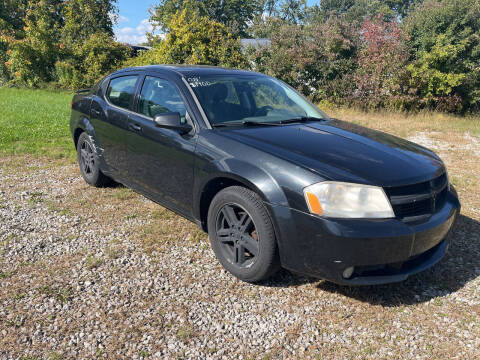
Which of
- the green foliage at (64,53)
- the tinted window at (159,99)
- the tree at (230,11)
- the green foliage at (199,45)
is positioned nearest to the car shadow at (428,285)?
the tinted window at (159,99)

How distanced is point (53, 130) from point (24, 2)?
28.4m

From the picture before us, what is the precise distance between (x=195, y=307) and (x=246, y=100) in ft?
6.45

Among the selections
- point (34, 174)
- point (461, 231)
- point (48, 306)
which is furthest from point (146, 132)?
point (461, 231)

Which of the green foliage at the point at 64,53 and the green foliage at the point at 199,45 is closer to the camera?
the green foliage at the point at 199,45

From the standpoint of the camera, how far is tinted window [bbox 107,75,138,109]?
13.8ft

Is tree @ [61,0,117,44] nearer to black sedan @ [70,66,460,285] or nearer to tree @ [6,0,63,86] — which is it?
tree @ [6,0,63,86]

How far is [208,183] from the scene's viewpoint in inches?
125

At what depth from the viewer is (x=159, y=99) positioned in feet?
12.5

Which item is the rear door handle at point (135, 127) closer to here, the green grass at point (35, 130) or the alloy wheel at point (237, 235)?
the alloy wheel at point (237, 235)

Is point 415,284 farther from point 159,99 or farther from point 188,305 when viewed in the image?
point 159,99

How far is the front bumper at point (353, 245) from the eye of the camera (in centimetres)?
246

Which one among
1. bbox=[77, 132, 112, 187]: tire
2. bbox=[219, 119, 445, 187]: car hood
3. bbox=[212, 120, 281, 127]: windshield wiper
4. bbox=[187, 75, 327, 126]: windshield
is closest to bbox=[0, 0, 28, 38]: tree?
bbox=[77, 132, 112, 187]: tire

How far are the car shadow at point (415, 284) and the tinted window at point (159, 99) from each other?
1.72 metres

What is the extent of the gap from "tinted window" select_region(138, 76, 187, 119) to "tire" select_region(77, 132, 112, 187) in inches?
50.8
